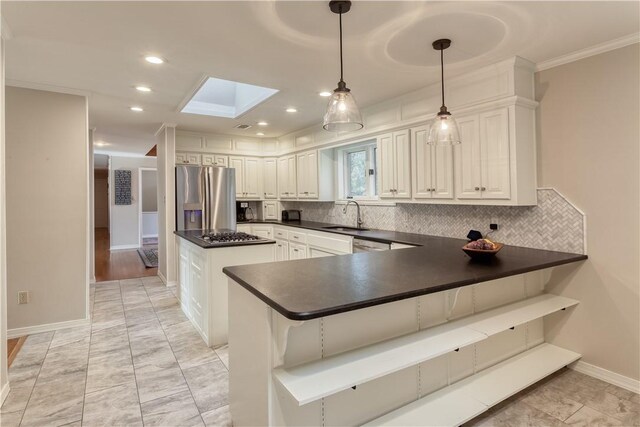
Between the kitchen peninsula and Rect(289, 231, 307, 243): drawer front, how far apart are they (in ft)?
7.98

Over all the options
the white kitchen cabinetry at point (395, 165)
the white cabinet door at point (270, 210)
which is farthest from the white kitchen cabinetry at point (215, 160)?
the white kitchen cabinetry at point (395, 165)

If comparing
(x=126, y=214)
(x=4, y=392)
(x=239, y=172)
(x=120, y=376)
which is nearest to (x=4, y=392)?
(x=4, y=392)

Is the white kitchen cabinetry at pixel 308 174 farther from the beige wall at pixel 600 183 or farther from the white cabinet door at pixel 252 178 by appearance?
the beige wall at pixel 600 183

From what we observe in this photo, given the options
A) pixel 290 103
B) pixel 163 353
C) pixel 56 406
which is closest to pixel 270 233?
pixel 290 103

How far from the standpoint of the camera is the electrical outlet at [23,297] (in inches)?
129

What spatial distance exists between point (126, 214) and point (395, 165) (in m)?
8.10

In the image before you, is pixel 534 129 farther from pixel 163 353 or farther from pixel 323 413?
pixel 163 353

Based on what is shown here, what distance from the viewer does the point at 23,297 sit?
3.29m

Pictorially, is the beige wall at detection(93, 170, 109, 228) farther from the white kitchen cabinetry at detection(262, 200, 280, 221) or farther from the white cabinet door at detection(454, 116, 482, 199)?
the white cabinet door at detection(454, 116, 482, 199)

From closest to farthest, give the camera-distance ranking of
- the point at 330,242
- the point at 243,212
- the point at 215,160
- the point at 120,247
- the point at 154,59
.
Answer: the point at 154,59, the point at 330,242, the point at 215,160, the point at 243,212, the point at 120,247

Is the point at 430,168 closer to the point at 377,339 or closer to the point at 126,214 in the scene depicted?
the point at 377,339

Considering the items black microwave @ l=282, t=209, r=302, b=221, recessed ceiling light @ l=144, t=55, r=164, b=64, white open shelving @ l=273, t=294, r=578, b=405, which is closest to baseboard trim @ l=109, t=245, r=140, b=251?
black microwave @ l=282, t=209, r=302, b=221

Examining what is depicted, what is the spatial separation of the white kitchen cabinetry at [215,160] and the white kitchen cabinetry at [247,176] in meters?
0.09

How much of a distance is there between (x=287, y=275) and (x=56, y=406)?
71.5 inches
